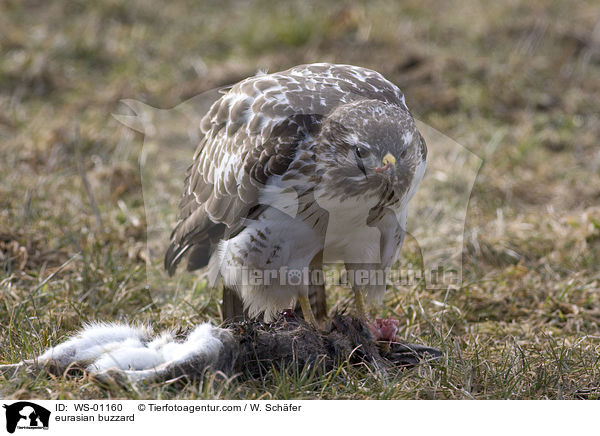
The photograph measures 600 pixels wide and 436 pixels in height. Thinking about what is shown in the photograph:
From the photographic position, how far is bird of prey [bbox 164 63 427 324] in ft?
11.0

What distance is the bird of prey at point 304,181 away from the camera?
132 inches

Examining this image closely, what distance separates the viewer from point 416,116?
7.13 metres

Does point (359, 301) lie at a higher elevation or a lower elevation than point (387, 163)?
lower

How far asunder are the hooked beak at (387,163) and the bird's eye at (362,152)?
7 centimetres

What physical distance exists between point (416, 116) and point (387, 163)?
13.2ft

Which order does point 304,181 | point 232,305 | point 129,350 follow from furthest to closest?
point 232,305 → point 304,181 → point 129,350

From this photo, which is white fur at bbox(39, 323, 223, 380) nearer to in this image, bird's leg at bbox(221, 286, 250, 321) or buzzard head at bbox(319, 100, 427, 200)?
bird's leg at bbox(221, 286, 250, 321)

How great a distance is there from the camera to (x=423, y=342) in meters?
3.72

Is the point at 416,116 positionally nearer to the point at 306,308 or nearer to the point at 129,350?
the point at 306,308
